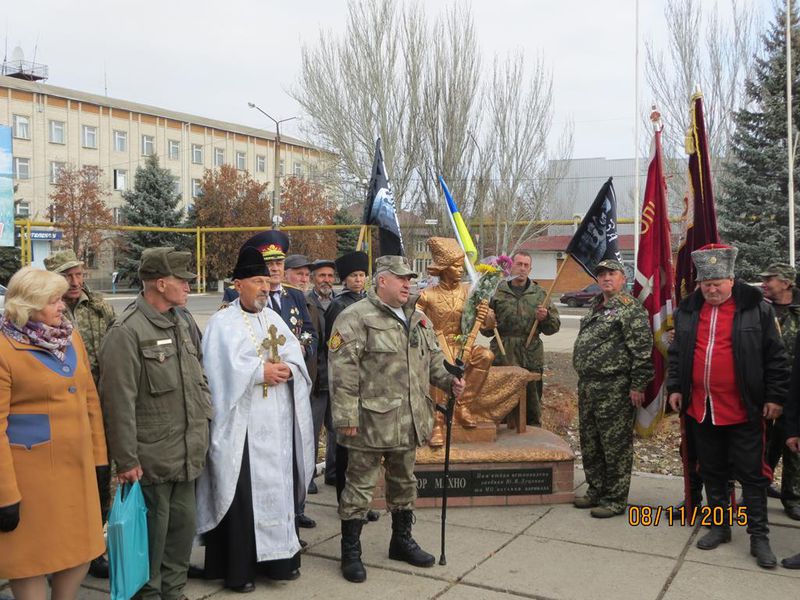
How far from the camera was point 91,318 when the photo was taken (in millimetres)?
4867

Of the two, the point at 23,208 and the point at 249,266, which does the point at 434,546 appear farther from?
the point at 23,208

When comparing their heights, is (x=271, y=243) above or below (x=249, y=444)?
above

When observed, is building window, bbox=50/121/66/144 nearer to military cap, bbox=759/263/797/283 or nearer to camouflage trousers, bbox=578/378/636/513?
camouflage trousers, bbox=578/378/636/513

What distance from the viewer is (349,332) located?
4.37 meters

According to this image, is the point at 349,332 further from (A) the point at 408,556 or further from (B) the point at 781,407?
(B) the point at 781,407

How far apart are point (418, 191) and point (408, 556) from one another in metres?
20.2

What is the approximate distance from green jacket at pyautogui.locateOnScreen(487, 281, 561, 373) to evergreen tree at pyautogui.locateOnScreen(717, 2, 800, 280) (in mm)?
12380

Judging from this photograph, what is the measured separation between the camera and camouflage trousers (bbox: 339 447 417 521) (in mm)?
4391

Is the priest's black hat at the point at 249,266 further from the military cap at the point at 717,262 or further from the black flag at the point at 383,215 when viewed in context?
the military cap at the point at 717,262

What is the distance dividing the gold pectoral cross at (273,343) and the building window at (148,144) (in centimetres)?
5192

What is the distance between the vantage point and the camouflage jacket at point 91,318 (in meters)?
4.77

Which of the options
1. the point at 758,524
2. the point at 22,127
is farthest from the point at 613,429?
the point at 22,127

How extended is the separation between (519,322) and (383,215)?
1.79 meters

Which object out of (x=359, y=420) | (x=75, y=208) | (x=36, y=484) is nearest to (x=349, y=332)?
(x=359, y=420)
